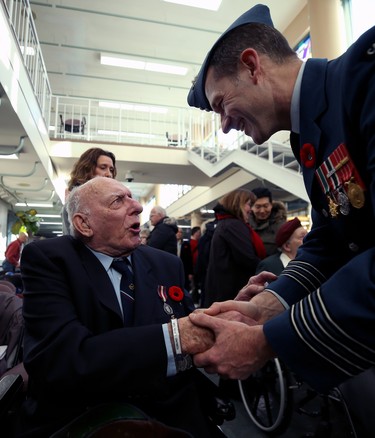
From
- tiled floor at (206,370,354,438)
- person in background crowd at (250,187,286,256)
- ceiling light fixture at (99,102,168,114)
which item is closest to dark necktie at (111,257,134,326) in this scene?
tiled floor at (206,370,354,438)

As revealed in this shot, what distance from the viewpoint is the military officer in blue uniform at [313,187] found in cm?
63

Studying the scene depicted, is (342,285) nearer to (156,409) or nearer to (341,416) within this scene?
(156,409)

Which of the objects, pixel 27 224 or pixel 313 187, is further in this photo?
pixel 27 224

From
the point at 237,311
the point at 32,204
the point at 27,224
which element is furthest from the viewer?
the point at 32,204

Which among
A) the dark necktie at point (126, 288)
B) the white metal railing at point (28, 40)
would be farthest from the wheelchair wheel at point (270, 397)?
the white metal railing at point (28, 40)

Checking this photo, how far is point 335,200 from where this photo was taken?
2.63 ft

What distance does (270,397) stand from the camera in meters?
2.35

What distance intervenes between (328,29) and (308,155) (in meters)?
4.41

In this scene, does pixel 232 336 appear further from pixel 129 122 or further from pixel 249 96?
→ pixel 129 122

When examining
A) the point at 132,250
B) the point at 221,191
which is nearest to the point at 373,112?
the point at 132,250

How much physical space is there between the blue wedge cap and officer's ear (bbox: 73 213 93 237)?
545 millimetres

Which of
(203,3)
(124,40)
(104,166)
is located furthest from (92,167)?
(124,40)

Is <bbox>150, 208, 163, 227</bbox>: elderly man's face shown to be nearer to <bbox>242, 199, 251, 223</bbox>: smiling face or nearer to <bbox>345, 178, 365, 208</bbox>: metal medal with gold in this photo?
<bbox>242, 199, 251, 223</bbox>: smiling face

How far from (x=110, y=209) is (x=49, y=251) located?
268 mm
